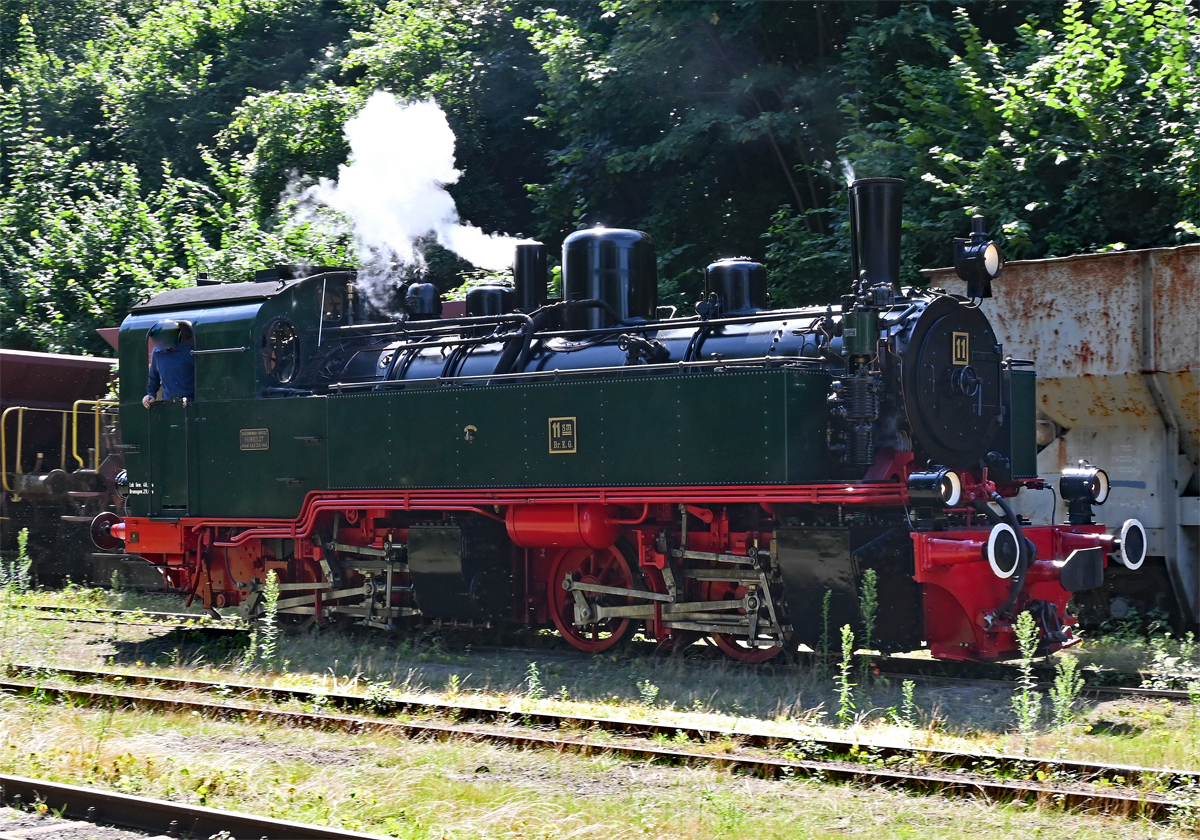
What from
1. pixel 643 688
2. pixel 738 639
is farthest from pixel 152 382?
pixel 643 688

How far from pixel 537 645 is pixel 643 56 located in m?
9.31

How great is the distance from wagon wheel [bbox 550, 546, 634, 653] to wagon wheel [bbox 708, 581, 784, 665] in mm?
629

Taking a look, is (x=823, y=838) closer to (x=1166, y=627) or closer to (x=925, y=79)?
(x=1166, y=627)

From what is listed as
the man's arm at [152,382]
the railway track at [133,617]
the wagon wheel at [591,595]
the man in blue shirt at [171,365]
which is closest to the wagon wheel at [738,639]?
the wagon wheel at [591,595]

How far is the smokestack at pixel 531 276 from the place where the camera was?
10.4 metres

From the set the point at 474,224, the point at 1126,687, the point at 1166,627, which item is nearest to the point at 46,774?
the point at 1126,687

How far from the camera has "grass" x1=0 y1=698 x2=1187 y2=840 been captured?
4.82 meters

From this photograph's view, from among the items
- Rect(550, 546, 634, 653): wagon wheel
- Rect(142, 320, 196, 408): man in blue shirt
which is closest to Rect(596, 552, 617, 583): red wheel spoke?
Rect(550, 546, 634, 653): wagon wheel

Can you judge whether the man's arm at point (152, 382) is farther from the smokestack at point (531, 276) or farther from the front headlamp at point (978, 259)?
the front headlamp at point (978, 259)

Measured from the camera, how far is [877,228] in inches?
332

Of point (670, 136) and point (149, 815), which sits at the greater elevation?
point (670, 136)

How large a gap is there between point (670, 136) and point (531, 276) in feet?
21.1

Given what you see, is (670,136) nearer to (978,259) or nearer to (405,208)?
(405,208)

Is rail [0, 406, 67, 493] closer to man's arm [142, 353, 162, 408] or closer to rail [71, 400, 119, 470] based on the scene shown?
rail [71, 400, 119, 470]
